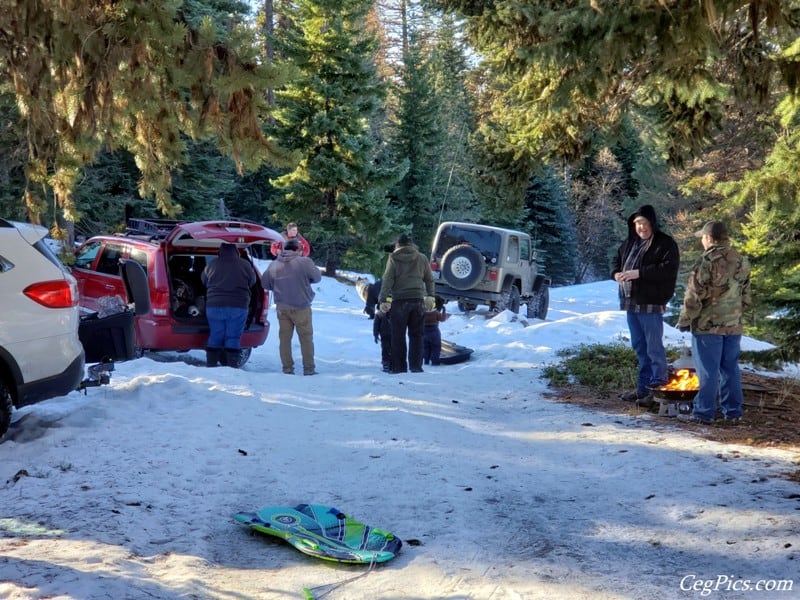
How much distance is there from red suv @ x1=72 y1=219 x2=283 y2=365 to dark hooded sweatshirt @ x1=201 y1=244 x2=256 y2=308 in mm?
224

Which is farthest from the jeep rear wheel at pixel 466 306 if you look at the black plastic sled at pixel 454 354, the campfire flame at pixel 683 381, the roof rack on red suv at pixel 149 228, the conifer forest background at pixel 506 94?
the campfire flame at pixel 683 381

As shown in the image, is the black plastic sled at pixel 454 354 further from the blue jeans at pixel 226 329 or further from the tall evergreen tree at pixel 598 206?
the tall evergreen tree at pixel 598 206

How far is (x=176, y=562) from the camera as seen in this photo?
3781 mm


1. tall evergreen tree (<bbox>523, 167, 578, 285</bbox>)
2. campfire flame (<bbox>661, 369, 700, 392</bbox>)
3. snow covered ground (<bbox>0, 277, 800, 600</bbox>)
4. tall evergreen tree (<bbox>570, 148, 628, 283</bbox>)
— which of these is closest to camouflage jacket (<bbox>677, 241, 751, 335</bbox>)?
campfire flame (<bbox>661, 369, 700, 392</bbox>)

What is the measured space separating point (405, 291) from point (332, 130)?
15382 millimetres

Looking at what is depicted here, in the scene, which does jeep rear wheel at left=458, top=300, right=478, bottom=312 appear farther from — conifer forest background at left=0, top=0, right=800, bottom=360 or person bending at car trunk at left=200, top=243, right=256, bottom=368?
person bending at car trunk at left=200, top=243, right=256, bottom=368

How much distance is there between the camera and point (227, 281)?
10203 mm

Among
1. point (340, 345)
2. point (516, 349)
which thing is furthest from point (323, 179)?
point (516, 349)

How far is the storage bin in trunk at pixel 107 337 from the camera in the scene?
7.04m

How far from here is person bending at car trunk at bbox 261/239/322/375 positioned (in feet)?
34.7

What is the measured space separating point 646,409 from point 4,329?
5.81 meters

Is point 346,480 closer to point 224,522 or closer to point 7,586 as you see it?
point 224,522

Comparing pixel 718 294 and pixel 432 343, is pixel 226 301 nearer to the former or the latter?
pixel 432 343

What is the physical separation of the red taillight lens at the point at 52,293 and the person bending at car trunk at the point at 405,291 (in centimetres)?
541
